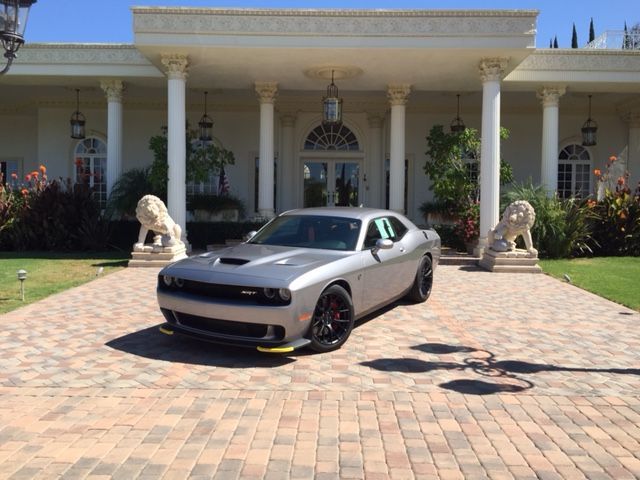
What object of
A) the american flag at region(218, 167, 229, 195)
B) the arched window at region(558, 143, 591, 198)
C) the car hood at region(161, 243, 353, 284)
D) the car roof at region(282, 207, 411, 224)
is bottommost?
the car hood at region(161, 243, 353, 284)

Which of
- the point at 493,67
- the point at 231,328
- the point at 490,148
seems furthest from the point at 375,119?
the point at 231,328

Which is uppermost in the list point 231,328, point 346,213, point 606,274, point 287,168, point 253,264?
point 287,168

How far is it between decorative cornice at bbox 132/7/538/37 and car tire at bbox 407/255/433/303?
6.53 metres

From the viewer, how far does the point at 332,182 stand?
766 inches

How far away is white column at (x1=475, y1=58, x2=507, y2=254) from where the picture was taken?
43.3ft

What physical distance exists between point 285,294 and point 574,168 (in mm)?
18032

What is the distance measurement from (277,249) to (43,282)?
5735 millimetres

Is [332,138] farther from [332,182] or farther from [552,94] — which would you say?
[552,94]

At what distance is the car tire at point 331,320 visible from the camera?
17.1 feet

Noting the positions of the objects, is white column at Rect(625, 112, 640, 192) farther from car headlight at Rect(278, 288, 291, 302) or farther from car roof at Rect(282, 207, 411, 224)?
car headlight at Rect(278, 288, 291, 302)

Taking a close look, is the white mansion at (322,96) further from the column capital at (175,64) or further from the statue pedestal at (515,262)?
the statue pedestal at (515,262)

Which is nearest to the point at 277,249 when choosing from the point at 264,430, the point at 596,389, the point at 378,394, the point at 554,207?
the point at 378,394

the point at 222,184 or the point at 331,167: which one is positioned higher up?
the point at 331,167

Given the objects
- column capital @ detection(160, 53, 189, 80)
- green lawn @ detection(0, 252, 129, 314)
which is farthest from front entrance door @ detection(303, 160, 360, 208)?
green lawn @ detection(0, 252, 129, 314)
